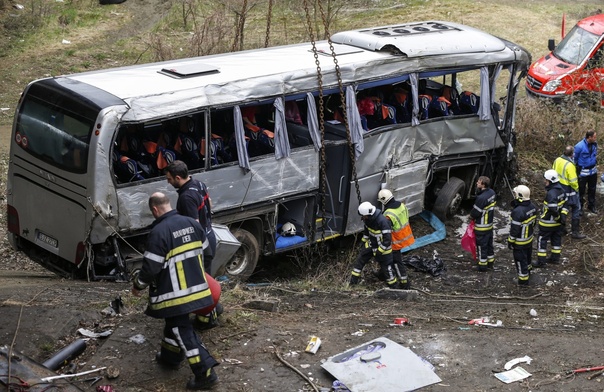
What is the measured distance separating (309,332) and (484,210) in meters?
4.29

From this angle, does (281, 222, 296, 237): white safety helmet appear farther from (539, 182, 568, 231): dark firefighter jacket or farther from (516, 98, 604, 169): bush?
(516, 98, 604, 169): bush

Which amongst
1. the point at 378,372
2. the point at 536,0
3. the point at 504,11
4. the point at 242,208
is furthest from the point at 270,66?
the point at 536,0

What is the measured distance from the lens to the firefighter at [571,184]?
12.1 m

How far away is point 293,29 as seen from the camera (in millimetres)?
23547

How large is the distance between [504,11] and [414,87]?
560 inches

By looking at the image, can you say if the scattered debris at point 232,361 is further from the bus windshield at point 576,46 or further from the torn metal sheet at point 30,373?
the bus windshield at point 576,46

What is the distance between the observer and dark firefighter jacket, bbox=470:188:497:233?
1121 cm

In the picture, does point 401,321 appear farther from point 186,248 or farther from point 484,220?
point 484,220

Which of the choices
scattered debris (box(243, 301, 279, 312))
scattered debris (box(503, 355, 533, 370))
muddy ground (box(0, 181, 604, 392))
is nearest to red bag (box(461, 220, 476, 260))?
muddy ground (box(0, 181, 604, 392))

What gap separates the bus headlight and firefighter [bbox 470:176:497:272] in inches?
271

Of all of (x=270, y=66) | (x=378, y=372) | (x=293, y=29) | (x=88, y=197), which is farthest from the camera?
(x=293, y=29)

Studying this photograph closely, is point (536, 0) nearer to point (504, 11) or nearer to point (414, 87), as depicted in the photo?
point (504, 11)

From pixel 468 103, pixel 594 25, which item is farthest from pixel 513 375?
pixel 594 25

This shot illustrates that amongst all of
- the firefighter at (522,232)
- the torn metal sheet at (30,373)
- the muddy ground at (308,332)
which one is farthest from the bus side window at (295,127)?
the torn metal sheet at (30,373)
